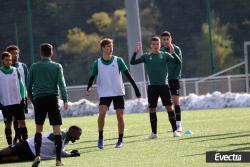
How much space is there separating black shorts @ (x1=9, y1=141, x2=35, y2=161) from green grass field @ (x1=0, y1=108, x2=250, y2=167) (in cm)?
61

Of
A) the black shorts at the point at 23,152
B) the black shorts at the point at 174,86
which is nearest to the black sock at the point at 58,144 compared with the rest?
the black shorts at the point at 23,152

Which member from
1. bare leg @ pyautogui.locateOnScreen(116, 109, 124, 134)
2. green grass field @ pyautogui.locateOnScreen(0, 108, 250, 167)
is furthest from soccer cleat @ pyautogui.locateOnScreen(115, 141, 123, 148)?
bare leg @ pyautogui.locateOnScreen(116, 109, 124, 134)

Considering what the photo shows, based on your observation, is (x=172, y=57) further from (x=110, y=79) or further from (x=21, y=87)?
(x=21, y=87)

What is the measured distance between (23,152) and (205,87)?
21.2m

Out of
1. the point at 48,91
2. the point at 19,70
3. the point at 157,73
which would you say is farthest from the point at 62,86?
the point at 157,73

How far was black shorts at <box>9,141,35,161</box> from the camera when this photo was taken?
51.1 ft

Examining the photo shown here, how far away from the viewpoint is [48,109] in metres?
14.6

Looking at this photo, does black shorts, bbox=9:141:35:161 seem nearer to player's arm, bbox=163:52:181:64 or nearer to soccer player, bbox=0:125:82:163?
soccer player, bbox=0:125:82:163

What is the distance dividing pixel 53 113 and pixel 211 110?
15.5 metres

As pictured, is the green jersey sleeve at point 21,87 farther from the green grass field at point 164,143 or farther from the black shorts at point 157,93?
the black shorts at point 157,93

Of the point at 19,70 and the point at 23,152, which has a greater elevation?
the point at 19,70

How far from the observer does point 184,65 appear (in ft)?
152

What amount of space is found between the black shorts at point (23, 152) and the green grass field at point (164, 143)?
613 millimetres

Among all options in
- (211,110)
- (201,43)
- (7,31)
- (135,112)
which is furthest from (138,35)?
(201,43)
